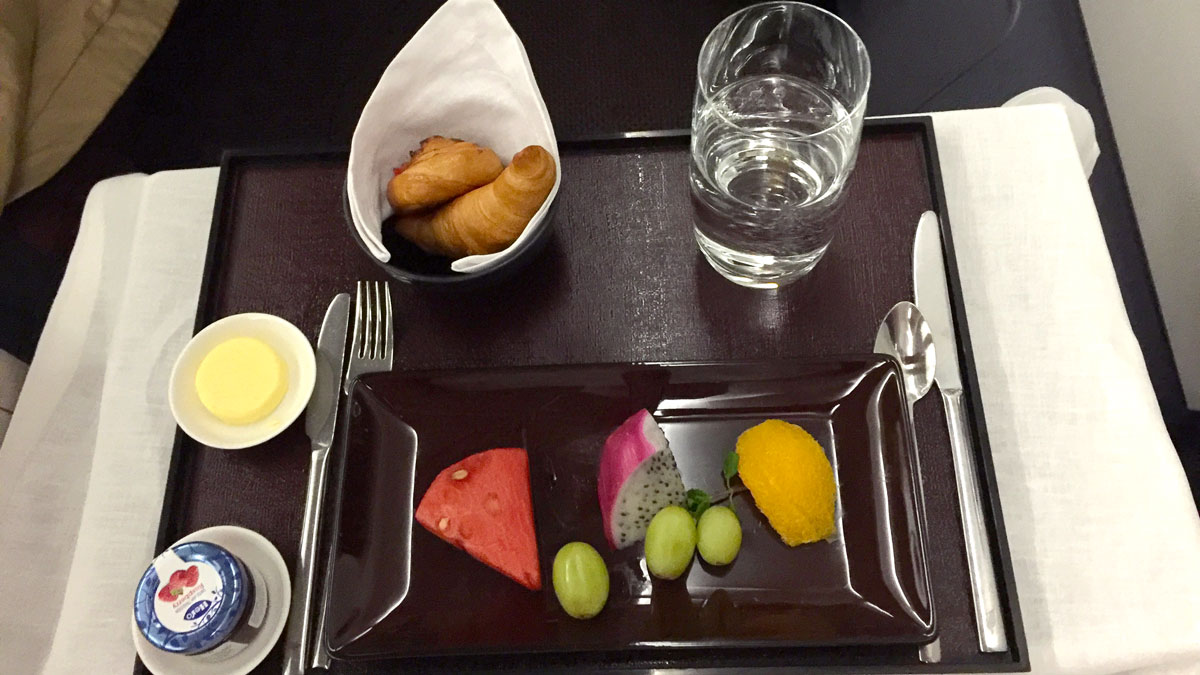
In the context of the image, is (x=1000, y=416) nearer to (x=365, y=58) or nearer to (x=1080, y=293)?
(x=1080, y=293)

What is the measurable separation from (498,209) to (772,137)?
0.29 m

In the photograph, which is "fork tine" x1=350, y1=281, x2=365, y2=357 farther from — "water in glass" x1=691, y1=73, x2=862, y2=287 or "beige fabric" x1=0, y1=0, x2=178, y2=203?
"beige fabric" x1=0, y1=0, x2=178, y2=203

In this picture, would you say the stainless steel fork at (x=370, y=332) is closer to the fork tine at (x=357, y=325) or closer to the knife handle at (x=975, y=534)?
the fork tine at (x=357, y=325)

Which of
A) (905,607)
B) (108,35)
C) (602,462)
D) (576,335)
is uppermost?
(108,35)

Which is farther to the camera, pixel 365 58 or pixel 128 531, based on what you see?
pixel 365 58

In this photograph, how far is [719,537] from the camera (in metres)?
0.65

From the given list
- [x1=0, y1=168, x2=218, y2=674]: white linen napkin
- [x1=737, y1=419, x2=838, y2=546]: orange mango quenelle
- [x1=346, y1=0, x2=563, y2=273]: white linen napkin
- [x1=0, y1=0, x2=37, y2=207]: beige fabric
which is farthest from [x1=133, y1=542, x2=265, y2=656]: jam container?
[x1=0, y1=0, x2=37, y2=207]: beige fabric

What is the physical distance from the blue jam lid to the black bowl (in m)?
0.29

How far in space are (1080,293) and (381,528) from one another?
0.74 m

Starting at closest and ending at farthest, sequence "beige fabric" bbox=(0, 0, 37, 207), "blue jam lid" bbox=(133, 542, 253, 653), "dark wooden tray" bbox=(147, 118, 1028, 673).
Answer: "blue jam lid" bbox=(133, 542, 253, 653)
"dark wooden tray" bbox=(147, 118, 1028, 673)
"beige fabric" bbox=(0, 0, 37, 207)

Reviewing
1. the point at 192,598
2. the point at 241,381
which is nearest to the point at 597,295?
the point at 241,381

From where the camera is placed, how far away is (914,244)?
825 millimetres

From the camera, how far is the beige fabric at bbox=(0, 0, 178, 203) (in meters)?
1.23

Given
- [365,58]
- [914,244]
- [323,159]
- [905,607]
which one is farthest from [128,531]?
[365,58]
